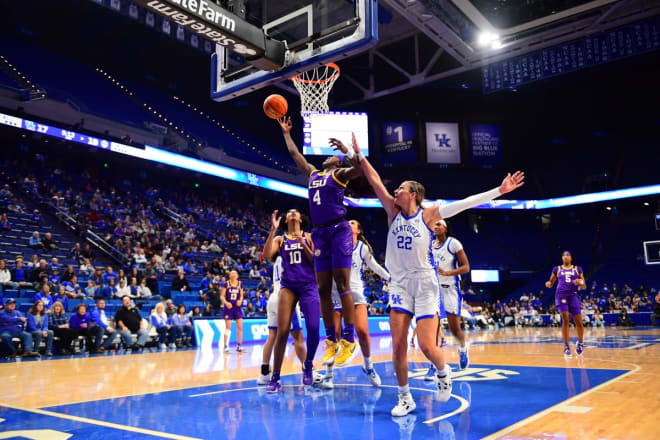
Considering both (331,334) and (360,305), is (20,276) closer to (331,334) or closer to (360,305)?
(360,305)

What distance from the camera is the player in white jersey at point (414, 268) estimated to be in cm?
428

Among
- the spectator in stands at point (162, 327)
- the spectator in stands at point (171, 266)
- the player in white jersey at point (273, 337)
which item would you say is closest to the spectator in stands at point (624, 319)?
the spectator in stands at point (171, 266)

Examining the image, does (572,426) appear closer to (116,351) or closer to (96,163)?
(116,351)

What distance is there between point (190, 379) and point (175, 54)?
2201 cm

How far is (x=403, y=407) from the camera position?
4102 millimetres

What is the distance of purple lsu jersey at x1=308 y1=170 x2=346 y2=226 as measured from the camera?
524 centimetres

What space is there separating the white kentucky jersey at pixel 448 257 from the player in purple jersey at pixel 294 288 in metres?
2.36

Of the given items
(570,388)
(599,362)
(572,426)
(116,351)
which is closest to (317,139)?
(116,351)

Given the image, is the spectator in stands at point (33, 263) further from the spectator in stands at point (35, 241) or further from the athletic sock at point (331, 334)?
the athletic sock at point (331, 334)

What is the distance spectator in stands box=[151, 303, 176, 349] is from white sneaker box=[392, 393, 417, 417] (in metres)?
10.4

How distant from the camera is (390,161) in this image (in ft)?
107

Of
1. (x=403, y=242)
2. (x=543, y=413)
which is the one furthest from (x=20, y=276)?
(x=543, y=413)

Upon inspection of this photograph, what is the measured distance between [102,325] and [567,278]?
33.7 ft

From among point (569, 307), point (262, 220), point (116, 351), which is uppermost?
point (262, 220)
